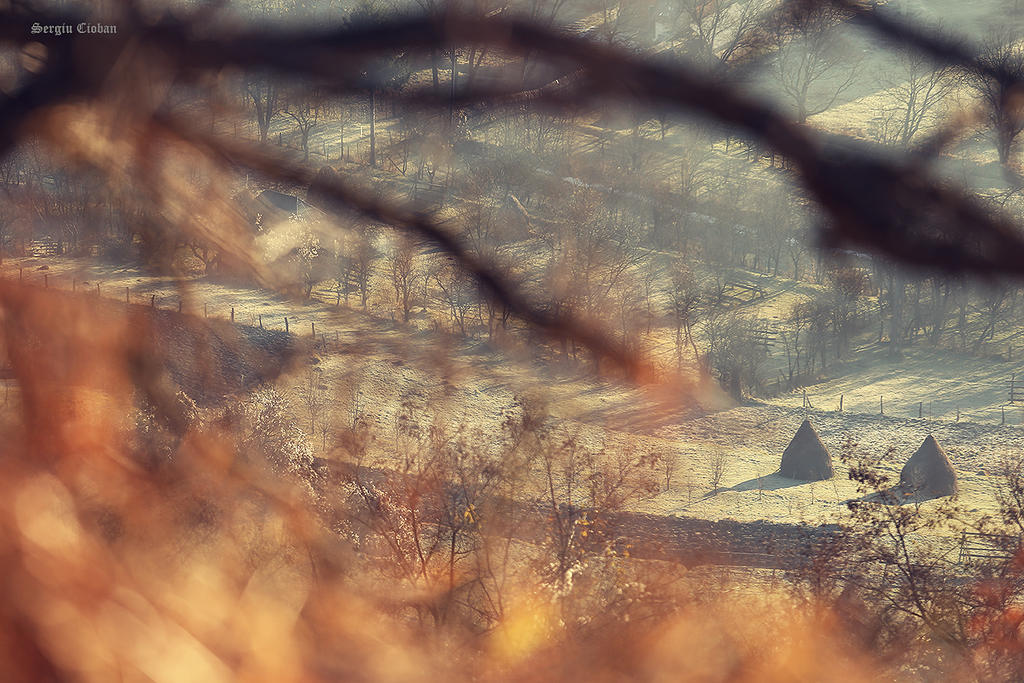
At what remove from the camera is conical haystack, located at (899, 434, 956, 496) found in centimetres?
522

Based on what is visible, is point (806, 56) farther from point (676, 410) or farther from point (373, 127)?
point (676, 410)

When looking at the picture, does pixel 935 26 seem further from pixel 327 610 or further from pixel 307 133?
pixel 327 610

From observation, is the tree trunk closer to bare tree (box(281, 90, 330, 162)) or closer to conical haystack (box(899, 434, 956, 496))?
bare tree (box(281, 90, 330, 162))

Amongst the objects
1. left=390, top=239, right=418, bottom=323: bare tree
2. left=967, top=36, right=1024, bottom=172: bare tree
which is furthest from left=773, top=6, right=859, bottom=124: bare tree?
left=390, top=239, right=418, bottom=323: bare tree

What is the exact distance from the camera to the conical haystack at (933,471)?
522 cm

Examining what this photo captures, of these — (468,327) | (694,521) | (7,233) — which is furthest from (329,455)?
(694,521)

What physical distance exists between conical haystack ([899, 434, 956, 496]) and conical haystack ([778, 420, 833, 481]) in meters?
0.47

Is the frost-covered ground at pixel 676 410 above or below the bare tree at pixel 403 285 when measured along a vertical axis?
below

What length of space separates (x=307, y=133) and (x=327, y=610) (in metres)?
0.56

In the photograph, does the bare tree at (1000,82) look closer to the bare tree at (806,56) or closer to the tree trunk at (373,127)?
the bare tree at (806,56)

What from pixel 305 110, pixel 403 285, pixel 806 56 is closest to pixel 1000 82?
pixel 806 56

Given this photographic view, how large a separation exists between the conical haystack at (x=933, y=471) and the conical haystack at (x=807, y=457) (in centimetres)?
47

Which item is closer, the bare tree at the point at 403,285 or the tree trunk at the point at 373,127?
the tree trunk at the point at 373,127

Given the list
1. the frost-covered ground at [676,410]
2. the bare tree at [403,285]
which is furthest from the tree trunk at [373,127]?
the frost-covered ground at [676,410]
